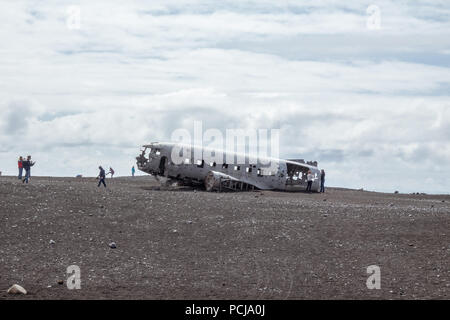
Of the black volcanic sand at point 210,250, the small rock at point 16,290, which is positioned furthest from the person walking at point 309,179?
the small rock at point 16,290

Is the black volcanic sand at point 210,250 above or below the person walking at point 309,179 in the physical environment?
below

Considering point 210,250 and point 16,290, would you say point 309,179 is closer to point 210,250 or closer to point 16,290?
point 210,250

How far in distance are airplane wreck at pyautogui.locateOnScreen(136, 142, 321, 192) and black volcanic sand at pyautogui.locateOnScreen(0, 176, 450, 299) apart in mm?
16046

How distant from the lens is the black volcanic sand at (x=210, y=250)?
61.7 ft

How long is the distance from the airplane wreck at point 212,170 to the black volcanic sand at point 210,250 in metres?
16.0

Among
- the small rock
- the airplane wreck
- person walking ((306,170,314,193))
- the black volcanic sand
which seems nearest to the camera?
the small rock

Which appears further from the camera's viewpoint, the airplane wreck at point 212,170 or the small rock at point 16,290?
the airplane wreck at point 212,170

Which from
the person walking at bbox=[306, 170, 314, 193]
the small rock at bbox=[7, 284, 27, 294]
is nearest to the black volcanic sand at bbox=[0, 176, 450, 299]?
the small rock at bbox=[7, 284, 27, 294]

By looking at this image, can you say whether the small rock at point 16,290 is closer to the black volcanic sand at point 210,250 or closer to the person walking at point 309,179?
the black volcanic sand at point 210,250

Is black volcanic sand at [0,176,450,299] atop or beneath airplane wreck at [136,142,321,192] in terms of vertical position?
beneath

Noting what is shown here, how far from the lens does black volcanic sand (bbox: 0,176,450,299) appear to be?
18797 mm

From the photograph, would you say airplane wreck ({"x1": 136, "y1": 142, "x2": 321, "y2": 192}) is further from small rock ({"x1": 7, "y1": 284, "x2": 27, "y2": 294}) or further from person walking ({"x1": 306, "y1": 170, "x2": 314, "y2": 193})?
small rock ({"x1": 7, "y1": 284, "x2": 27, "y2": 294})
